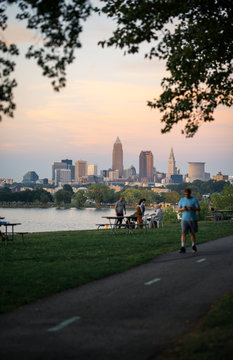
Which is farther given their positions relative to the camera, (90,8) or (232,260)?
(232,260)

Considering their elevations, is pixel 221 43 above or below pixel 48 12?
above

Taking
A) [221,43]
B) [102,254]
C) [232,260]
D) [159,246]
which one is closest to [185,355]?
[232,260]

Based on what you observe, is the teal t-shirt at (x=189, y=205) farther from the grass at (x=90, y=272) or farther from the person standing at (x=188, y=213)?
the grass at (x=90, y=272)

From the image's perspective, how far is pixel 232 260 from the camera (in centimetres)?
1438

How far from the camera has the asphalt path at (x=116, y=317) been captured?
20.1 ft

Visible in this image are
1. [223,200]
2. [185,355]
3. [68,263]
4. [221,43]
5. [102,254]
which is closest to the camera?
[185,355]

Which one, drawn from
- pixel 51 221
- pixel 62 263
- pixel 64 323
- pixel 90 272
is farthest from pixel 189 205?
pixel 51 221

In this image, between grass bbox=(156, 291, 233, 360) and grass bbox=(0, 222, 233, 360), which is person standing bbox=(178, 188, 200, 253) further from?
grass bbox=(156, 291, 233, 360)

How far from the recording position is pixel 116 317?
7.69 m

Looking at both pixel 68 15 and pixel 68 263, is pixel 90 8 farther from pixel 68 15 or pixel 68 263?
pixel 68 263

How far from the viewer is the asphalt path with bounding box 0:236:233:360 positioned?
6121mm

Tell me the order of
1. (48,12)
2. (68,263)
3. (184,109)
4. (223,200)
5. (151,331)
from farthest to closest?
(223,200) → (184,109) → (68,263) → (48,12) → (151,331)

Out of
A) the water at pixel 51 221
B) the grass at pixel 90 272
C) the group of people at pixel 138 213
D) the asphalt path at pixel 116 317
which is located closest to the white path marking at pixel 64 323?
the asphalt path at pixel 116 317

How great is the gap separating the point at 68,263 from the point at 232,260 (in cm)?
453
